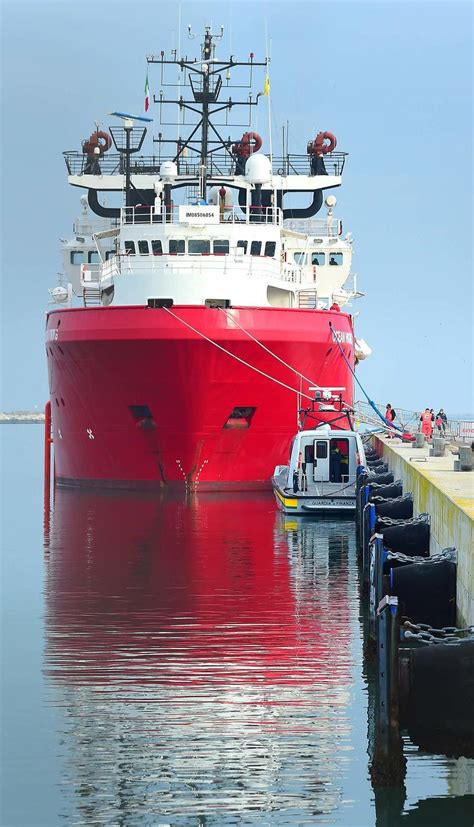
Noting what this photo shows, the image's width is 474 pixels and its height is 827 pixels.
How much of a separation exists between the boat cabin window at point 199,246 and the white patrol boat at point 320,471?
5.53m

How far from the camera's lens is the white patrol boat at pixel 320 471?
27.2 m

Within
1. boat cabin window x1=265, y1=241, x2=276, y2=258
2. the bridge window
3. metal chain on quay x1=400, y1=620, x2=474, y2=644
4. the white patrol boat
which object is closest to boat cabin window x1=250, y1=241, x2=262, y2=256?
boat cabin window x1=265, y1=241, x2=276, y2=258

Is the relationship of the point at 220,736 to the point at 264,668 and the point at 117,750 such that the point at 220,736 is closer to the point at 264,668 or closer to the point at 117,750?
the point at 117,750

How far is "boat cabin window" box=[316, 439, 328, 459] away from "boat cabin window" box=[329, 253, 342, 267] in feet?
45.2

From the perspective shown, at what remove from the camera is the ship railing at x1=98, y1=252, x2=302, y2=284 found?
32.8 m

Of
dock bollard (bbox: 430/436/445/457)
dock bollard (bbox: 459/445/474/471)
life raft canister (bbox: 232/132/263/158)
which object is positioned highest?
life raft canister (bbox: 232/132/263/158)

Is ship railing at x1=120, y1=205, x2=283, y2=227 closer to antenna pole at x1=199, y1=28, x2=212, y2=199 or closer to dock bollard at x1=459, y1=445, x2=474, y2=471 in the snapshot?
antenna pole at x1=199, y1=28, x2=212, y2=199

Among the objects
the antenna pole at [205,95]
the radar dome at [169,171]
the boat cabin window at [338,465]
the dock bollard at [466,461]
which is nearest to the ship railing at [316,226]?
the antenna pole at [205,95]

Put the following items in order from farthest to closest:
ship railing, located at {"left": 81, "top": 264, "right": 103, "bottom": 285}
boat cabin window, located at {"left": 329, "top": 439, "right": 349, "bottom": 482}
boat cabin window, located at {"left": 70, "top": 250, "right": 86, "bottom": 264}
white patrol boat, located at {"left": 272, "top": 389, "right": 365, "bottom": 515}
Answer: boat cabin window, located at {"left": 70, "top": 250, "right": 86, "bottom": 264}
ship railing, located at {"left": 81, "top": 264, "right": 103, "bottom": 285}
boat cabin window, located at {"left": 329, "top": 439, "right": 349, "bottom": 482}
white patrol boat, located at {"left": 272, "top": 389, "right": 365, "bottom": 515}

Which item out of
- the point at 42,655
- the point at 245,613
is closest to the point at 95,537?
the point at 245,613

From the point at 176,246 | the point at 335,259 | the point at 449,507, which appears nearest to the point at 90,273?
the point at 176,246

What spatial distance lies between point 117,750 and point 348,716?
7.38ft

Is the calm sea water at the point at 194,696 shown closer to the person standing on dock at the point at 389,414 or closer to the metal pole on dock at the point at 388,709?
the metal pole on dock at the point at 388,709

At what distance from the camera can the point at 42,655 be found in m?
14.2
